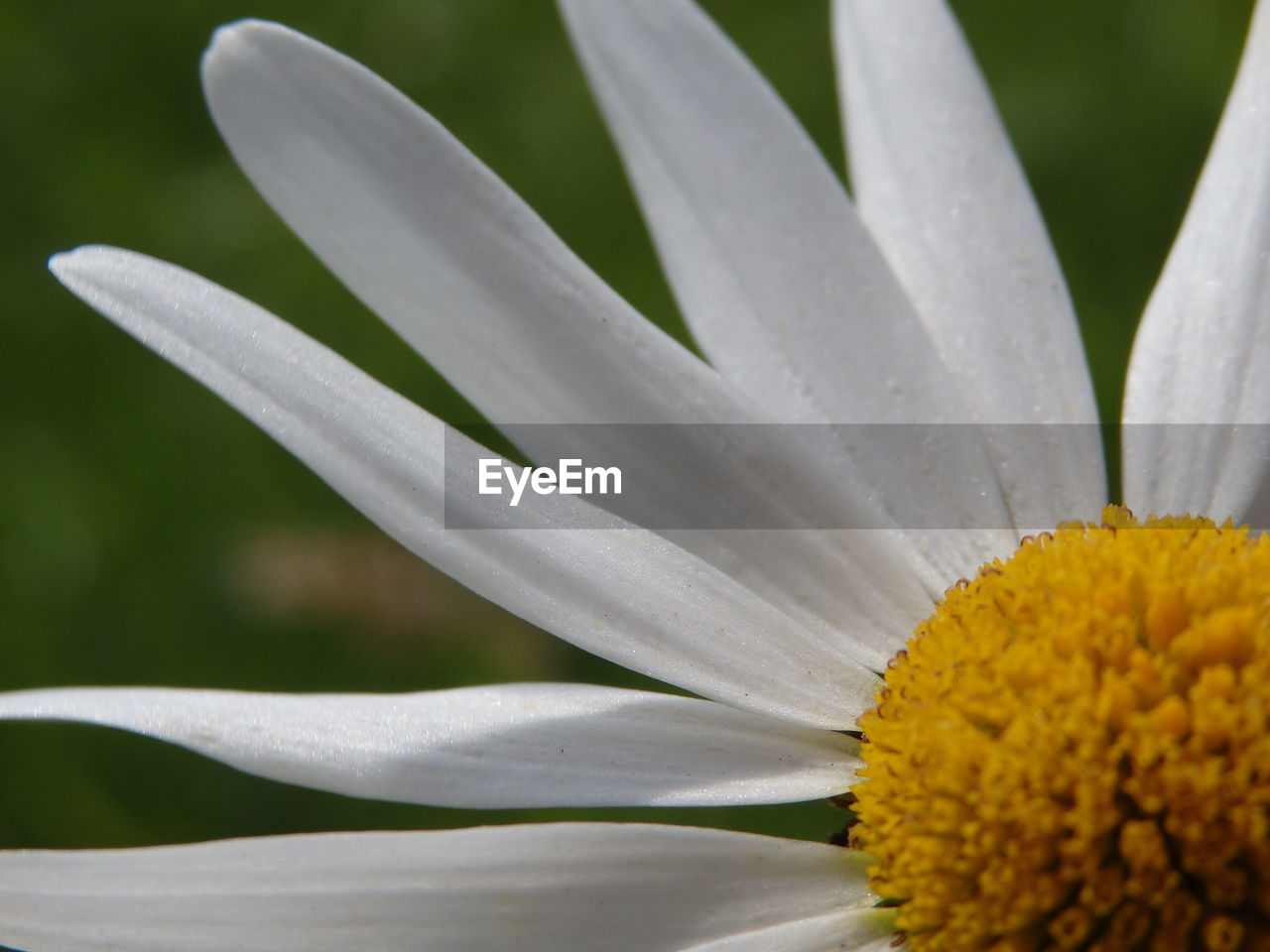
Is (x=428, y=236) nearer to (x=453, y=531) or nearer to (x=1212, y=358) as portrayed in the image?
(x=453, y=531)

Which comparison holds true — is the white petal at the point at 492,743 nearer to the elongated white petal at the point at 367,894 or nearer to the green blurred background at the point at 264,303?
the elongated white petal at the point at 367,894

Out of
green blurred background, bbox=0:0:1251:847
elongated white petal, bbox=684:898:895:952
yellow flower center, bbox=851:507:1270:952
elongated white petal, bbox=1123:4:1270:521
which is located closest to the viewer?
yellow flower center, bbox=851:507:1270:952

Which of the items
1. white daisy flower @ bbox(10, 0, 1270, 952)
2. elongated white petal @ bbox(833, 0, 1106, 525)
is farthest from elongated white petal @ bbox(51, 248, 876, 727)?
elongated white petal @ bbox(833, 0, 1106, 525)

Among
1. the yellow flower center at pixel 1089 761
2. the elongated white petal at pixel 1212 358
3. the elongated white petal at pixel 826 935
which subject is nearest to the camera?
the yellow flower center at pixel 1089 761

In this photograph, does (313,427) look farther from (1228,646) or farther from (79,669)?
(79,669)

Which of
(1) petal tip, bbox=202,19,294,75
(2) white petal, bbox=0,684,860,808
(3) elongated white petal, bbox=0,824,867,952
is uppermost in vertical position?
(1) petal tip, bbox=202,19,294,75

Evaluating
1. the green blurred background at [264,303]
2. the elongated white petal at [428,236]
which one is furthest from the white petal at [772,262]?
the green blurred background at [264,303]

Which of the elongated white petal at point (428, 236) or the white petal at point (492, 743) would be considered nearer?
the white petal at point (492, 743)

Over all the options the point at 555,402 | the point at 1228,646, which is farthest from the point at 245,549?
the point at 1228,646

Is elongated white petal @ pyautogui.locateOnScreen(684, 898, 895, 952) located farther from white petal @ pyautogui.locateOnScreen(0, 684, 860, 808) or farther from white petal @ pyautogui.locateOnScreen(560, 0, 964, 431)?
white petal @ pyautogui.locateOnScreen(560, 0, 964, 431)
